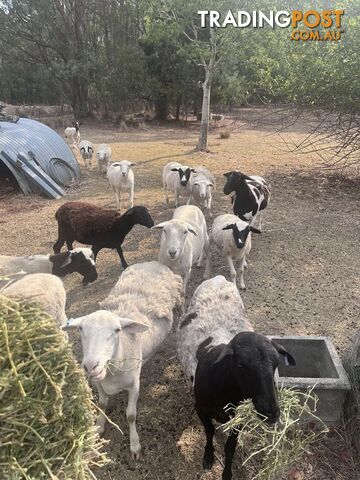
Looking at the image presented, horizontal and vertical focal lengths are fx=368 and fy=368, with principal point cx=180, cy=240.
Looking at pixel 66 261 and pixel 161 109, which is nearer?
pixel 66 261

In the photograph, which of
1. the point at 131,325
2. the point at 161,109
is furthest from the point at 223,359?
the point at 161,109

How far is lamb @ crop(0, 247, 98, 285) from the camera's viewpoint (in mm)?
5594

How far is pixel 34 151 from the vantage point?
40.7 feet

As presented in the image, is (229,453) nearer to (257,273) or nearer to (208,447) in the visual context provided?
(208,447)

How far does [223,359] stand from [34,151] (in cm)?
1141

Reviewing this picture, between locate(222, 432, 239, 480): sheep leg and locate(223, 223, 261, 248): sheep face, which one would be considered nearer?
locate(222, 432, 239, 480): sheep leg

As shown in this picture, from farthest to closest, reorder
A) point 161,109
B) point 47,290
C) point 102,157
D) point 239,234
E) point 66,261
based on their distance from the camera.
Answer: point 161,109
point 102,157
point 239,234
point 66,261
point 47,290

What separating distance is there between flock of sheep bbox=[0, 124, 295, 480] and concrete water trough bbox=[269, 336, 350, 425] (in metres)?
0.66

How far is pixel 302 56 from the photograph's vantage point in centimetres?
1111

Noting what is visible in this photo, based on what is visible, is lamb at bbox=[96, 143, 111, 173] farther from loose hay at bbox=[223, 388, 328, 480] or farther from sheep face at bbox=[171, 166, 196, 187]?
loose hay at bbox=[223, 388, 328, 480]

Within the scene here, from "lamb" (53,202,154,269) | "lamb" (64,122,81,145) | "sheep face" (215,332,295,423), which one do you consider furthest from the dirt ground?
"lamb" (64,122,81,145)

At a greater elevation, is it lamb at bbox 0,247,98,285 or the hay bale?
the hay bale

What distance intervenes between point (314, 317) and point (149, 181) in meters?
9.03

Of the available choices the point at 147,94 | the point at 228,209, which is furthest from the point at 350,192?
the point at 147,94
